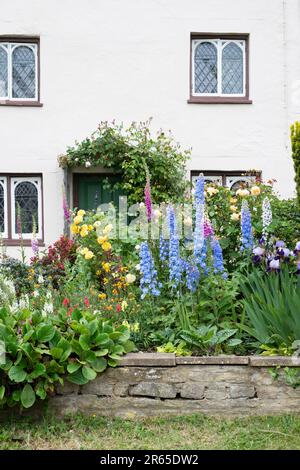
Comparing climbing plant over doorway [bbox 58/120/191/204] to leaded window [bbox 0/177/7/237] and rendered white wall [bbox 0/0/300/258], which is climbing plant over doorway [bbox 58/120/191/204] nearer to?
rendered white wall [bbox 0/0/300/258]

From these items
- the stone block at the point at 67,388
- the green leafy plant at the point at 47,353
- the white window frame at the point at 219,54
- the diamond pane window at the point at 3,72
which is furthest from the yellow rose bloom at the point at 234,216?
the diamond pane window at the point at 3,72

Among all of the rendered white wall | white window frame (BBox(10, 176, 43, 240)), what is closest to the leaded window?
white window frame (BBox(10, 176, 43, 240))

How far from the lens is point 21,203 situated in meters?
11.5

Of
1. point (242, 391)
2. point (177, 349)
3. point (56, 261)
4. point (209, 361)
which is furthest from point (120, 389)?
point (56, 261)

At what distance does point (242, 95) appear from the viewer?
11.6 meters

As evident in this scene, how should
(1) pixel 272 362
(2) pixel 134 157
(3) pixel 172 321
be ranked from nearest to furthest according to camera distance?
(1) pixel 272 362
(3) pixel 172 321
(2) pixel 134 157

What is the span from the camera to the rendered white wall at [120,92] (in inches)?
444

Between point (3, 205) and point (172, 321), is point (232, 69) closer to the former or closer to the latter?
point (3, 205)

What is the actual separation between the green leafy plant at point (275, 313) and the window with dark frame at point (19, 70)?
25.4 ft

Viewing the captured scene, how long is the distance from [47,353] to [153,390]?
82 centimetres

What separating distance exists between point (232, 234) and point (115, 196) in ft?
18.8

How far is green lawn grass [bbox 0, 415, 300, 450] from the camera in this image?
13.4 ft

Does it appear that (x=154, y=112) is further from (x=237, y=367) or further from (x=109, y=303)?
(x=237, y=367)

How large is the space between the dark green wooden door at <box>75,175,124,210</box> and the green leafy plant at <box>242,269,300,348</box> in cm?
679
